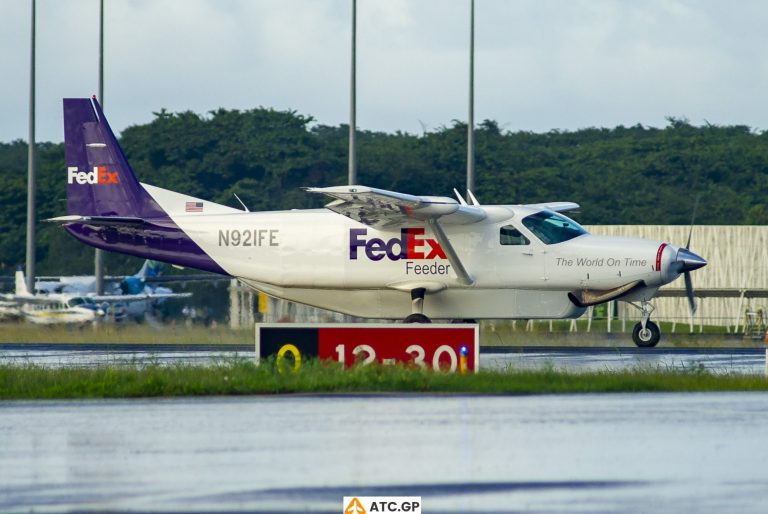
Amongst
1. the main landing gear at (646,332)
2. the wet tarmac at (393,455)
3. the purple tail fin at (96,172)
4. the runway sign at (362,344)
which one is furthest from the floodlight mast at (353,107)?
the wet tarmac at (393,455)

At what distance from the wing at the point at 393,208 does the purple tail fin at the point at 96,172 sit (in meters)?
4.64

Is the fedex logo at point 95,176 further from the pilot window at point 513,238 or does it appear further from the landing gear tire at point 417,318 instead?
the pilot window at point 513,238

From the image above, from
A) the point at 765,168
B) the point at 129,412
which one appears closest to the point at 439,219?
the point at 129,412

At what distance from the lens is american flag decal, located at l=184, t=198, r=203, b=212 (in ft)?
98.0

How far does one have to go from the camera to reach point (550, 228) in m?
28.2

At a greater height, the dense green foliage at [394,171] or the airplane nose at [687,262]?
the dense green foliage at [394,171]

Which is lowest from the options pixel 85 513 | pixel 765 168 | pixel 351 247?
pixel 85 513

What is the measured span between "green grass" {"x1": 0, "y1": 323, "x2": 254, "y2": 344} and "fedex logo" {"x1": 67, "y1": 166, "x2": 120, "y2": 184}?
3.93m

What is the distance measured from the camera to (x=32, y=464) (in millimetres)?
11594

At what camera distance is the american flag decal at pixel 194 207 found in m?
29.9

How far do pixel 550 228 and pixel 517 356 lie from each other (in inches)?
143

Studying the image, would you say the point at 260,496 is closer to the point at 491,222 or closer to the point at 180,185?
the point at 491,222

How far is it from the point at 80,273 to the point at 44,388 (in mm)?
49638

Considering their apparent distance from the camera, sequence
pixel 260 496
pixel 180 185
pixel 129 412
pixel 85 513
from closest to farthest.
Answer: pixel 85 513 → pixel 260 496 → pixel 129 412 → pixel 180 185
